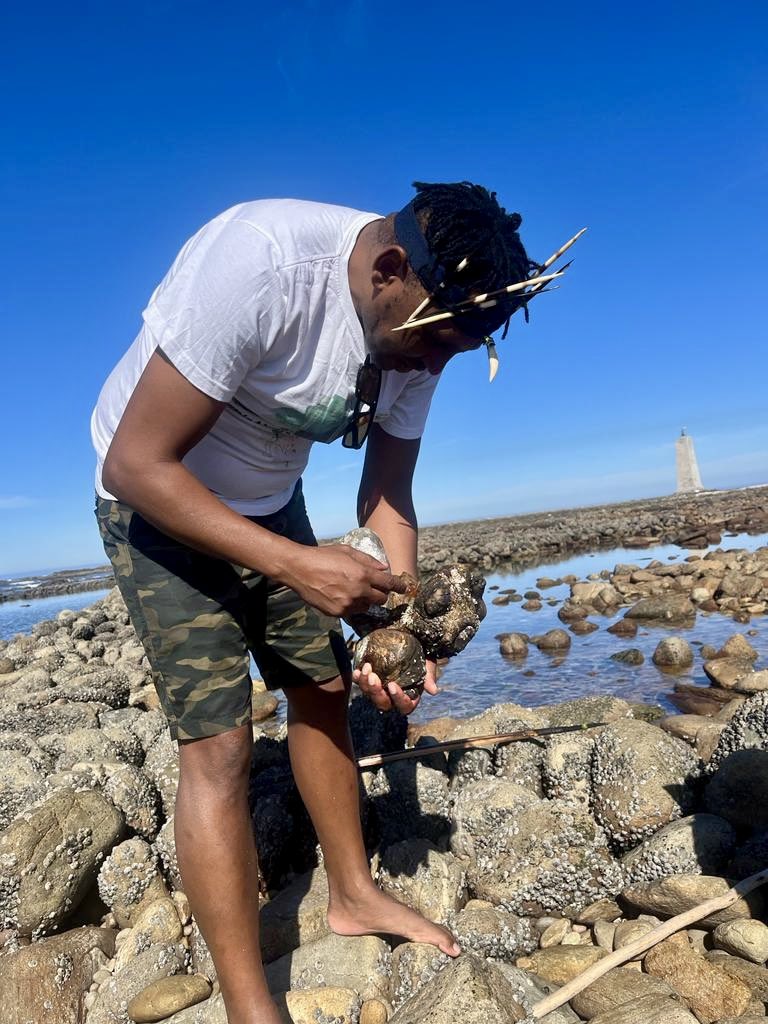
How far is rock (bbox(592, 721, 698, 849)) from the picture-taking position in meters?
3.21

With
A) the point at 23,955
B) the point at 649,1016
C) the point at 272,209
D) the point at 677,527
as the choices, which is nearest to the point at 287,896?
the point at 23,955

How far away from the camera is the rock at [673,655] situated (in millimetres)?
6875

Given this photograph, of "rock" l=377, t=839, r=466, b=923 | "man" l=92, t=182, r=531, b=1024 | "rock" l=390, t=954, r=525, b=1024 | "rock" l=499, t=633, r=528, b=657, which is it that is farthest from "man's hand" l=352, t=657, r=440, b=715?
"rock" l=499, t=633, r=528, b=657

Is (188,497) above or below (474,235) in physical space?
below

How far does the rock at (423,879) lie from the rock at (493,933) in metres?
0.11

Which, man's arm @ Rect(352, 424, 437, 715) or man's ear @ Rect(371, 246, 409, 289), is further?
man's arm @ Rect(352, 424, 437, 715)

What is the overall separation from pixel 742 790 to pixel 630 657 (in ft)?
14.1

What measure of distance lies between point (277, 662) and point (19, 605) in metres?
29.0

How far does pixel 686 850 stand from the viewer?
2902mm

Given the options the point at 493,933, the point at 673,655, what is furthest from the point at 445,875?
the point at 673,655

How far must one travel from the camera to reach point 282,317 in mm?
1972

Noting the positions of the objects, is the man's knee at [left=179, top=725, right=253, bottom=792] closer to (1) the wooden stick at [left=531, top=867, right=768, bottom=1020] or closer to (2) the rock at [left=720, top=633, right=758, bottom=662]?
(1) the wooden stick at [left=531, top=867, right=768, bottom=1020]

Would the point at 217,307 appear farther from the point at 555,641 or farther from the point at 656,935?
the point at 555,641

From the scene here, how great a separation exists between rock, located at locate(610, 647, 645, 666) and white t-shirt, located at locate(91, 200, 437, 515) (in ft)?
18.1
